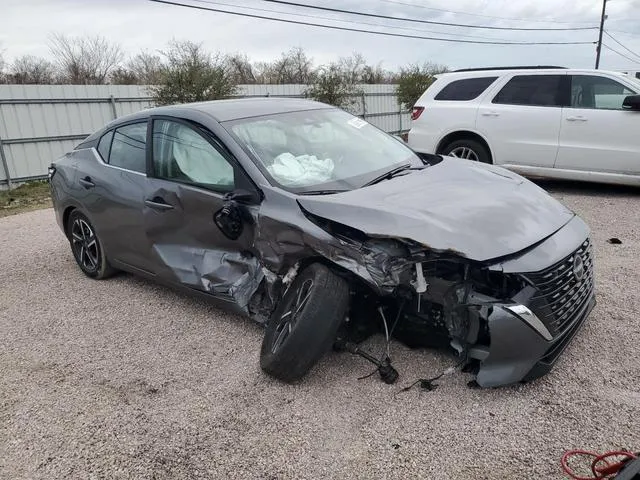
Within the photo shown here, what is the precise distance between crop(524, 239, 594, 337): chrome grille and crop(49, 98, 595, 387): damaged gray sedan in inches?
0.5

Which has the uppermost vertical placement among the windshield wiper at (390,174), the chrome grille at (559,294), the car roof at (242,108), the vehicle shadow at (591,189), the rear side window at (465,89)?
the car roof at (242,108)

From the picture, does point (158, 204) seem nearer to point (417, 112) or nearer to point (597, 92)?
point (417, 112)

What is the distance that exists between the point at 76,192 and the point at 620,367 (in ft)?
15.2

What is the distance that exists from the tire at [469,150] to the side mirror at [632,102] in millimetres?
1861

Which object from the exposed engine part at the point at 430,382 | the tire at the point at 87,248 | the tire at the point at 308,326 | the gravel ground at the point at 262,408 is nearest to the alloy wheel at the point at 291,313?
the tire at the point at 308,326

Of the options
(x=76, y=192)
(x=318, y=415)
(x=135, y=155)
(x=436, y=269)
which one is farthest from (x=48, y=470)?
(x=76, y=192)

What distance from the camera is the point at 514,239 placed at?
3.01 meters

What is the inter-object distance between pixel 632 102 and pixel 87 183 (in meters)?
6.58

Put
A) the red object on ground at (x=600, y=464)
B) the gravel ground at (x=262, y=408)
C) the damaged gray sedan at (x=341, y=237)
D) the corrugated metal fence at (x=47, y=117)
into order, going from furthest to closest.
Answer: the corrugated metal fence at (x=47, y=117), the damaged gray sedan at (x=341, y=237), the gravel ground at (x=262, y=408), the red object on ground at (x=600, y=464)

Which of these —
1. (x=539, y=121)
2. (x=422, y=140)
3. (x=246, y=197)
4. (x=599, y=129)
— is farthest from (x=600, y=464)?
(x=422, y=140)

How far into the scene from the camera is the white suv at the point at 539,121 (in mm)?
7219

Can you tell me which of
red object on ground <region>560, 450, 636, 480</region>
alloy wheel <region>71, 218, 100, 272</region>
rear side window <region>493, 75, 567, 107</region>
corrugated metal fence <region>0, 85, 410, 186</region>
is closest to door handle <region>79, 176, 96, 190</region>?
alloy wheel <region>71, 218, 100, 272</region>

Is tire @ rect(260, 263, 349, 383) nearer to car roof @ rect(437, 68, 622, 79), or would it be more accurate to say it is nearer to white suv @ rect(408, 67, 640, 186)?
white suv @ rect(408, 67, 640, 186)

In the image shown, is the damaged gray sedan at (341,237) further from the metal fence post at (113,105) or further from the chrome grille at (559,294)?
the metal fence post at (113,105)
